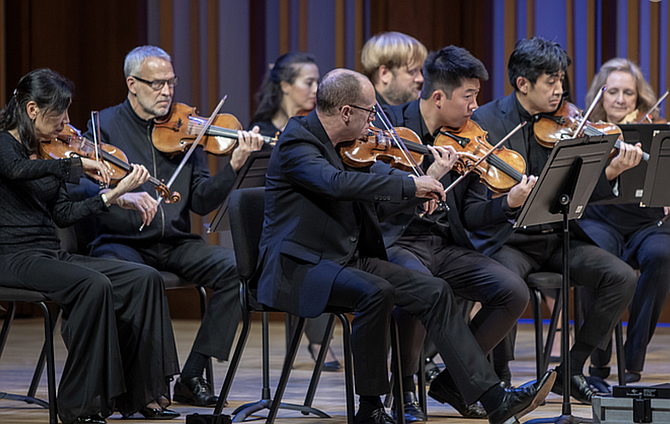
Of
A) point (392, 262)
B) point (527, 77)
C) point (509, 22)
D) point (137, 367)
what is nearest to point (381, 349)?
point (392, 262)

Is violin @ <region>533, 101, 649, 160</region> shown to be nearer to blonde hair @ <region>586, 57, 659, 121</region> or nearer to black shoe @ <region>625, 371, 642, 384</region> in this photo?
blonde hair @ <region>586, 57, 659, 121</region>

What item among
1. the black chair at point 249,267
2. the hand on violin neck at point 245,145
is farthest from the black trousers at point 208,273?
the black chair at point 249,267

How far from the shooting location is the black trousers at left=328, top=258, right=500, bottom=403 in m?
2.64

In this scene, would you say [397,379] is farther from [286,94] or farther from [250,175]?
[286,94]

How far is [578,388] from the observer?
131 inches

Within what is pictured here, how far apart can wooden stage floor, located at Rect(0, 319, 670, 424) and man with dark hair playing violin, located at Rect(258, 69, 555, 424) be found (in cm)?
37

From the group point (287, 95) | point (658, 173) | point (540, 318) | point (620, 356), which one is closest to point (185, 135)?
point (287, 95)

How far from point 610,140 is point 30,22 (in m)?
4.05

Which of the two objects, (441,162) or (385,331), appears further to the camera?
(441,162)

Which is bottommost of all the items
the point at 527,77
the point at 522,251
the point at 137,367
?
the point at 137,367

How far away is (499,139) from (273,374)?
1.37 meters

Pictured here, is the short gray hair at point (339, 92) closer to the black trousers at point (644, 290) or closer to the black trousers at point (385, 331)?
the black trousers at point (385, 331)

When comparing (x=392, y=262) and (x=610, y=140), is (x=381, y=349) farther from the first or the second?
(x=610, y=140)

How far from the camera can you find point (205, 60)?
18.4ft
